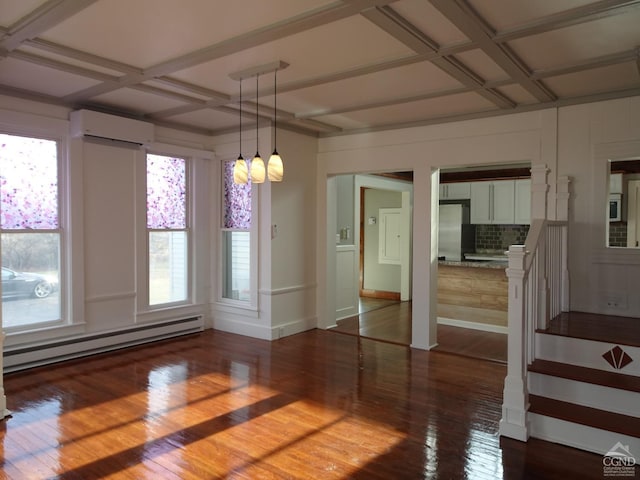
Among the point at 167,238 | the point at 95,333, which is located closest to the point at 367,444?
the point at 95,333

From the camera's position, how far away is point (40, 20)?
285cm

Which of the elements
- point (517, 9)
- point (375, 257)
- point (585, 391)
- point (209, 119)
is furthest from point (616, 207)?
point (209, 119)

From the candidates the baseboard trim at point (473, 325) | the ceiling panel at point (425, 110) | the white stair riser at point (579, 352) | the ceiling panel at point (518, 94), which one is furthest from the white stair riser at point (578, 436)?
the baseboard trim at point (473, 325)

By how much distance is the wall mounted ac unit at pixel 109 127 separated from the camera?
4.72 meters

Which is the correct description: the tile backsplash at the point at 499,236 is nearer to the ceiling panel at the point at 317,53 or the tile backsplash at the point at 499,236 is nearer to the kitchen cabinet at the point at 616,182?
the kitchen cabinet at the point at 616,182

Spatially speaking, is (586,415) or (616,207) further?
(616,207)

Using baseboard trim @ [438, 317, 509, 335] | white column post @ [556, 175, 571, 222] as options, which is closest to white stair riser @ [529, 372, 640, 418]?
white column post @ [556, 175, 571, 222]

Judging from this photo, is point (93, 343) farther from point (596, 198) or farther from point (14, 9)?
point (596, 198)

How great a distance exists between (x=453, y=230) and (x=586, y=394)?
5155 millimetres

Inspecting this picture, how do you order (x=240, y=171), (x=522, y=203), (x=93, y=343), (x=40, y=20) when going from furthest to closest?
(x=522, y=203)
(x=93, y=343)
(x=240, y=171)
(x=40, y=20)

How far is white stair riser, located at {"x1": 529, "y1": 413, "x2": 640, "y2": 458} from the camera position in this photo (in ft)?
9.59

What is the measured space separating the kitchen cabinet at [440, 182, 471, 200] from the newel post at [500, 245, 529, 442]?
5.45 m

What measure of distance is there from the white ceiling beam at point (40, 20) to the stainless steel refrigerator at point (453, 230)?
648 centimetres

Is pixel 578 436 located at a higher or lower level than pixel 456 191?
lower
